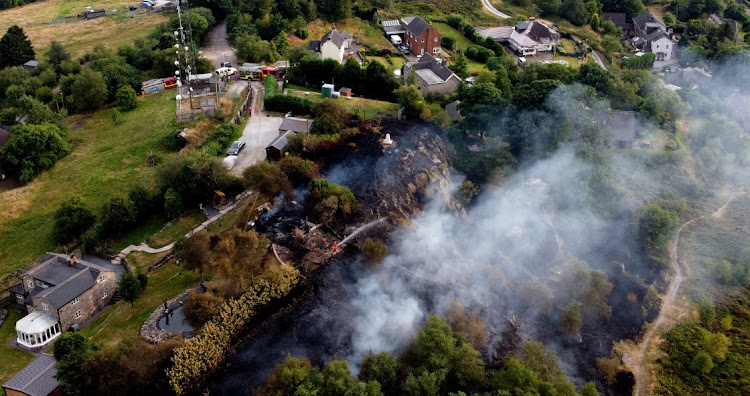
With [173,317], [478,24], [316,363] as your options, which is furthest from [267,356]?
[478,24]

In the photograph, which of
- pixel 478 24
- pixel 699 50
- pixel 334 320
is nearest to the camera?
pixel 334 320

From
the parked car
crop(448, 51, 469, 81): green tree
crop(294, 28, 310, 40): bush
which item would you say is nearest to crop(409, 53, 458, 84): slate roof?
crop(448, 51, 469, 81): green tree

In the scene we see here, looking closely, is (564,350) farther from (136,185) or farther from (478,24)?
(478,24)

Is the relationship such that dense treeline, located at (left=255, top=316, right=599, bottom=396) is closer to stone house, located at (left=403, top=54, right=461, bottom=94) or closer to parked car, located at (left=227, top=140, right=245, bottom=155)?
parked car, located at (left=227, top=140, right=245, bottom=155)

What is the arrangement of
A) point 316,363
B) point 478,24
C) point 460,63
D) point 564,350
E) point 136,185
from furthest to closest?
point 478,24, point 460,63, point 136,185, point 564,350, point 316,363

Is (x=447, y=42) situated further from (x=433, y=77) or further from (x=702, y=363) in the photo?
(x=702, y=363)

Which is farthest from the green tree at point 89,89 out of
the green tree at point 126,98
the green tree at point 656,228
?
the green tree at point 656,228
